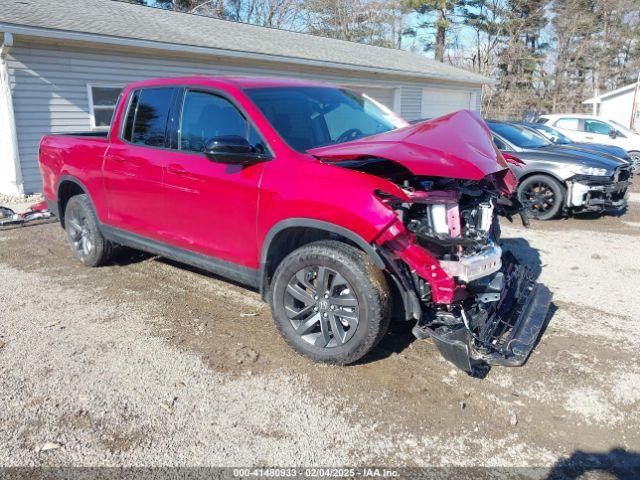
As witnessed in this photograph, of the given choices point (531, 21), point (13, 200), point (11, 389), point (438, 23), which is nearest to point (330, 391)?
point (11, 389)

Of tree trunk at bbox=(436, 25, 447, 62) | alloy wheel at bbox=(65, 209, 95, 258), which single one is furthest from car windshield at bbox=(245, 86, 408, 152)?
tree trunk at bbox=(436, 25, 447, 62)

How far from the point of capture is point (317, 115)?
4.32m

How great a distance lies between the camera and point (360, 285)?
3379 mm

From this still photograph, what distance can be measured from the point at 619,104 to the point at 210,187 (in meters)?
37.5

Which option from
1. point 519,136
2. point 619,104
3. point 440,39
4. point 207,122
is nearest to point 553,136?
point 519,136

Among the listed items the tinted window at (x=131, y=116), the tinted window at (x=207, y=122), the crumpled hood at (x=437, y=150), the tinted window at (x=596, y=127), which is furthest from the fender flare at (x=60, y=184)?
the tinted window at (x=596, y=127)

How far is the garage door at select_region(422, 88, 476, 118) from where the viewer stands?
2114 cm

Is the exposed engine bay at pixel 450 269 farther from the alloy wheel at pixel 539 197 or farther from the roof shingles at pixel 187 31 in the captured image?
the roof shingles at pixel 187 31

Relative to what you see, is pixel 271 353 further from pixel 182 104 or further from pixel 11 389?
pixel 182 104

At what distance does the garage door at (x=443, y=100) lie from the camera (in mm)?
21139

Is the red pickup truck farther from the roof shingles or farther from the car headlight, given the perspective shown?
the roof shingles

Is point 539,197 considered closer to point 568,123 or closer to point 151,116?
point 151,116

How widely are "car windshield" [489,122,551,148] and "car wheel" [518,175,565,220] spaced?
3.05 feet

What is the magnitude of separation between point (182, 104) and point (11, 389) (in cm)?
251
